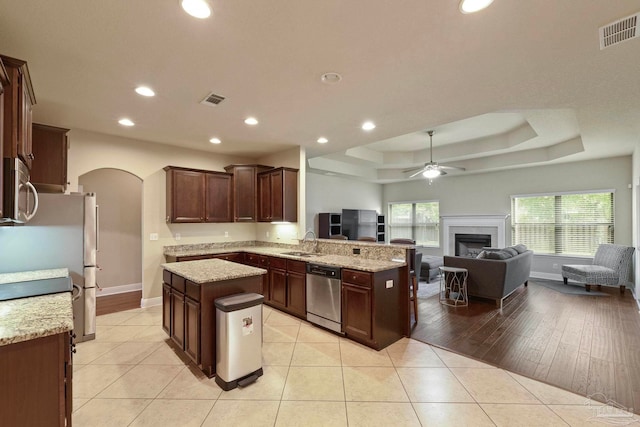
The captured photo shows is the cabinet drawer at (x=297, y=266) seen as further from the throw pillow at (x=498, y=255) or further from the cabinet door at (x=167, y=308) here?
the throw pillow at (x=498, y=255)

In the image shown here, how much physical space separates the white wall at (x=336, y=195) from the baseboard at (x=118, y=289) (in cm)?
397

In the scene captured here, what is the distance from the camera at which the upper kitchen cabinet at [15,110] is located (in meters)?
1.63

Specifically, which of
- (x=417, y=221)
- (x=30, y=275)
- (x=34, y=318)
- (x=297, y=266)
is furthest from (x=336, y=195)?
(x=34, y=318)

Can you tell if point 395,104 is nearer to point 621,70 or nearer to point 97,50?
point 621,70

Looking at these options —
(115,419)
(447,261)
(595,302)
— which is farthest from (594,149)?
(115,419)

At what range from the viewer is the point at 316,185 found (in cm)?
775

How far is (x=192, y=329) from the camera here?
2.68m

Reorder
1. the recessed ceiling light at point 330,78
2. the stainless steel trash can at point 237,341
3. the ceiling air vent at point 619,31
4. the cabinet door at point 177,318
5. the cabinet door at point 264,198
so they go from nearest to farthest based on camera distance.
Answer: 1. the ceiling air vent at point 619,31
2. the stainless steel trash can at point 237,341
3. the recessed ceiling light at point 330,78
4. the cabinet door at point 177,318
5. the cabinet door at point 264,198

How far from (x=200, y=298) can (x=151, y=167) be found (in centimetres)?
324

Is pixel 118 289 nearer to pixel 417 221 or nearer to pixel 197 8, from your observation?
pixel 197 8

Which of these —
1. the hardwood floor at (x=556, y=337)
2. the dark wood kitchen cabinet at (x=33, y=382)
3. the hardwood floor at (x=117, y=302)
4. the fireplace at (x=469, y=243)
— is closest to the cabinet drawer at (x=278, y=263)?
the hardwood floor at (x=556, y=337)

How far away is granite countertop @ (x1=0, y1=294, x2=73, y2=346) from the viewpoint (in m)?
1.33

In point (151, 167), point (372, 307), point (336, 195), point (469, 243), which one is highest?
point (151, 167)

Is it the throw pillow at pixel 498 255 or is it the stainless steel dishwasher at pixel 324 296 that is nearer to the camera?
the stainless steel dishwasher at pixel 324 296
